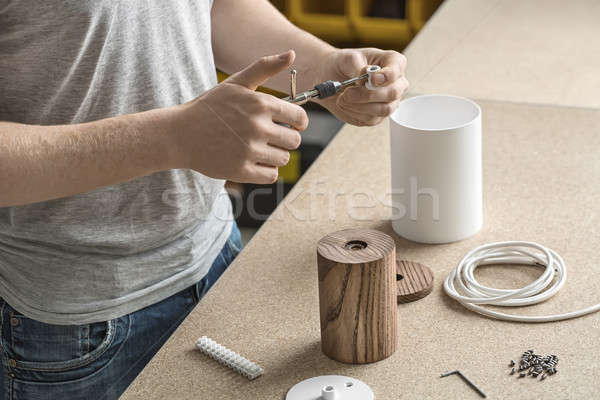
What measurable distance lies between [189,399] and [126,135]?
287 millimetres

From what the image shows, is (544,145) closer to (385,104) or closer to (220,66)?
(385,104)

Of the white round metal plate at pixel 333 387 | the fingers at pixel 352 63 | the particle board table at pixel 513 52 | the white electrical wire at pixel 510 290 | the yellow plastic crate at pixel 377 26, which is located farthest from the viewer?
the yellow plastic crate at pixel 377 26

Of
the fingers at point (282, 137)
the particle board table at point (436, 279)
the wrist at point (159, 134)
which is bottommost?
the particle board table at point (436, 279)

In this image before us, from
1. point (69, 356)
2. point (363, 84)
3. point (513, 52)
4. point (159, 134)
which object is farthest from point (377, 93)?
point (513, 52)

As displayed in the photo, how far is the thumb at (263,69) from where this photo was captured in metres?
0.82

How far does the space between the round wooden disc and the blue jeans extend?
1.09 feet

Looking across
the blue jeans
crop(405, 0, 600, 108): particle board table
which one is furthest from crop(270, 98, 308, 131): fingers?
crop(405, 0, 600, 108): particle board table

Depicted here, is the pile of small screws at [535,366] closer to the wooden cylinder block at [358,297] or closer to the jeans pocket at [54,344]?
the wooden cylinder block at [358,297]

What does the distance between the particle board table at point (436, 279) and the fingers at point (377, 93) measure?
0.19 m

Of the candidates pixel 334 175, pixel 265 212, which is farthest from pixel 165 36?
pixel 265 212

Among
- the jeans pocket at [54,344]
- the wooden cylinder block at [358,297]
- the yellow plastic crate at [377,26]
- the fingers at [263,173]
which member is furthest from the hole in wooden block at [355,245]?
the yellow plastic crate at [377,26]

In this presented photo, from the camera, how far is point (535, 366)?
2.74ft

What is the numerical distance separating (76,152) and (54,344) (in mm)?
286

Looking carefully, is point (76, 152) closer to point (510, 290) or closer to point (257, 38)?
point (257, 38)
